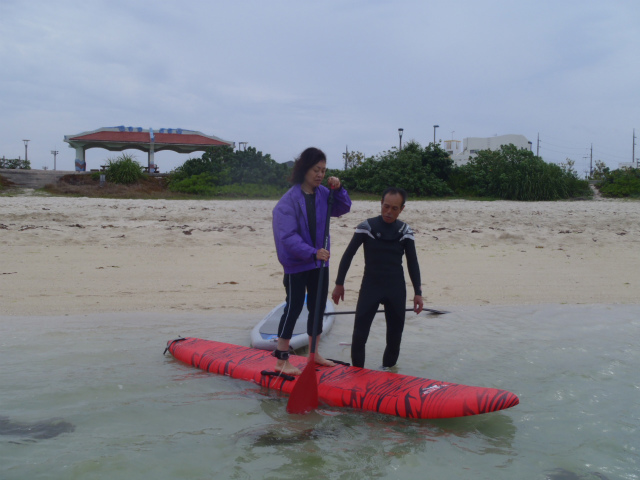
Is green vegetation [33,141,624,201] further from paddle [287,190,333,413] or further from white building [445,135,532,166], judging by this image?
white building [445,135,532,166]

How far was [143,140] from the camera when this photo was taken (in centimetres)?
2778

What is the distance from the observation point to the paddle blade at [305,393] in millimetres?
3656

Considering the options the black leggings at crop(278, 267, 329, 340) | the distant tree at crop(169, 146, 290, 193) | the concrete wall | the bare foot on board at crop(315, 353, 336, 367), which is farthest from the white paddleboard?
the concrete wall

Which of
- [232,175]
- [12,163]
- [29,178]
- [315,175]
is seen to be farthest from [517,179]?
[12,163]

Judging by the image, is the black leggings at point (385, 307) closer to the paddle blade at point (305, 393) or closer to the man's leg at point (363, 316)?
the man's leg at point (363, 316)

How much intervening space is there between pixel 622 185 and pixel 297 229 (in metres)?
17.7

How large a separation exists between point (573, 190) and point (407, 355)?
1500 cm

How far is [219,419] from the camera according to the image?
359 cm

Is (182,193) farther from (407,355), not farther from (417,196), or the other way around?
(407,355)

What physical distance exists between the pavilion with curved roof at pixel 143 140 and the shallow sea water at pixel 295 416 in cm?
2329

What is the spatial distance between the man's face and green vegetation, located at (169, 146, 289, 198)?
13.0m

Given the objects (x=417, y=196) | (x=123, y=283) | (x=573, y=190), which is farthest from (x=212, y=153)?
(x=123, y=283)

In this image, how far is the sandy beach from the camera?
6.64 meters

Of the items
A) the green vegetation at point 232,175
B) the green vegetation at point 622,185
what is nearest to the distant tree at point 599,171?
the green vegetation at point 622,185
